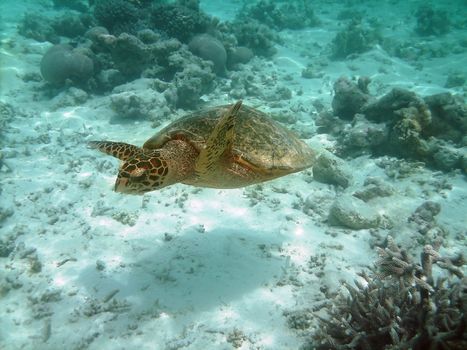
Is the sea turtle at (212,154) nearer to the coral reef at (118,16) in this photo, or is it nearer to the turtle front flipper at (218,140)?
the turtle front flipper at (218,140)

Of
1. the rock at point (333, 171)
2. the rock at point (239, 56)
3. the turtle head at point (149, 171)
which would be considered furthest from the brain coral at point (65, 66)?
the rock at point (333, 171)

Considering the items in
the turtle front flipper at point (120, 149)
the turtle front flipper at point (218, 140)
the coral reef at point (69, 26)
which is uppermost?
the turtle front flipper at point (218, 140)

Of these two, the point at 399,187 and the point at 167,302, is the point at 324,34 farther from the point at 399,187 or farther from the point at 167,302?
the point at 167,302

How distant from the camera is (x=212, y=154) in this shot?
140 inches

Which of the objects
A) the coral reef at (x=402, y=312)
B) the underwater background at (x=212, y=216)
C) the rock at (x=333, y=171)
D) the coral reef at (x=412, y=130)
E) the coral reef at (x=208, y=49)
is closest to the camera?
the coral reef at (x=402, y=312)

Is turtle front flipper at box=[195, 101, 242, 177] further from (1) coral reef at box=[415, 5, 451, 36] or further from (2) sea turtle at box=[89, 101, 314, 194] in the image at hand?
(1) coral reef at box=[415, 5, 451, 36]

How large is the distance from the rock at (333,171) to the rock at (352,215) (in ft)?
3.64

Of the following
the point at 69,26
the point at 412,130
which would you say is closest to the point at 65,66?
the point at 69,26

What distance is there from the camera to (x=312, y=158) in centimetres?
549

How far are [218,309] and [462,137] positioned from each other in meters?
7.07

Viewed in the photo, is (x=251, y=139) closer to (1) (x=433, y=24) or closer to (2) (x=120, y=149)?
(2) (x=120, y=149)

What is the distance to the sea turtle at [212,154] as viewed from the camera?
3418mm

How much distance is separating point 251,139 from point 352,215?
7.44 ft

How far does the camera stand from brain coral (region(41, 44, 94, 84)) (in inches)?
408
